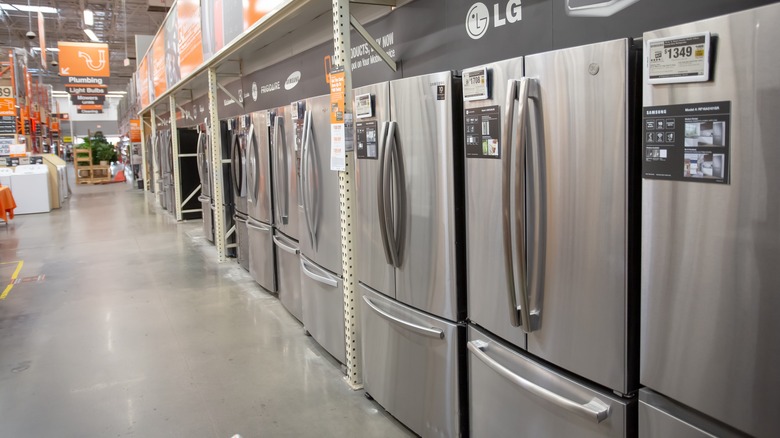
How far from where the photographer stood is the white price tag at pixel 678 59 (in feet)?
4.56

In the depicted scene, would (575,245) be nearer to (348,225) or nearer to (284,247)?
(348,225)

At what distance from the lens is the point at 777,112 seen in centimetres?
125

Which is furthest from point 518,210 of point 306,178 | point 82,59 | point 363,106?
point 82,59

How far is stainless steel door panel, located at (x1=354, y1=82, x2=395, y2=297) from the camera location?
9.39 ft

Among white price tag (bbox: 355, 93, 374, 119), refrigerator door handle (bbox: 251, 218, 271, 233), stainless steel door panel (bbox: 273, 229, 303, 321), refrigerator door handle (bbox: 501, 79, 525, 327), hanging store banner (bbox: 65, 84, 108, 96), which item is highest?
hanging store banner (bbox: 65, 84, 108, 96)

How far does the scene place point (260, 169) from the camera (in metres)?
5.61

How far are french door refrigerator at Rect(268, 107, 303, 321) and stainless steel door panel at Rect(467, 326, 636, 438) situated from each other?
8.10 ft

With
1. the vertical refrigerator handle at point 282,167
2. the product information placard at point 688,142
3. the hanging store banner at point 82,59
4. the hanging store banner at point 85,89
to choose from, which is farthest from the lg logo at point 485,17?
the hanging store banner at point 85,89

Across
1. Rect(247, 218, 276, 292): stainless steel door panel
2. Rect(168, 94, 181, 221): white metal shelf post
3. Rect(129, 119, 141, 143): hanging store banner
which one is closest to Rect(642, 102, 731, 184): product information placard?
Rect(247, 218, 276, 292): stainless steel door panel

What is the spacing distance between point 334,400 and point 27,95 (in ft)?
66.4

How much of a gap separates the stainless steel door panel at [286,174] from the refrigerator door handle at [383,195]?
5.68 ft

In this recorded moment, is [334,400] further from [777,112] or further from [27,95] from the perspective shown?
[27,95]

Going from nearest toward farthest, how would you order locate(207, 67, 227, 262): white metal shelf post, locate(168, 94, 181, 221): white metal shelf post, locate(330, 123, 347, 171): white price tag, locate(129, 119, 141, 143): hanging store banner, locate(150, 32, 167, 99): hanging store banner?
locate(330, 123, 347, 171): white price tag → locate(207, 67, 227, 262): white metal shelf post → locate(168, 94, 181, 221): white metal shelf post → locate(150, 32, 167, 99): hanging store banner → locate(129, 119, 141, 143): hanging store banner

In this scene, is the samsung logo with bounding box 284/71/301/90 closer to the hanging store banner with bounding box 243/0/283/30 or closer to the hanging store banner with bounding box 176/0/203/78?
the hanging store banner with bounding box 243/0/283/30
